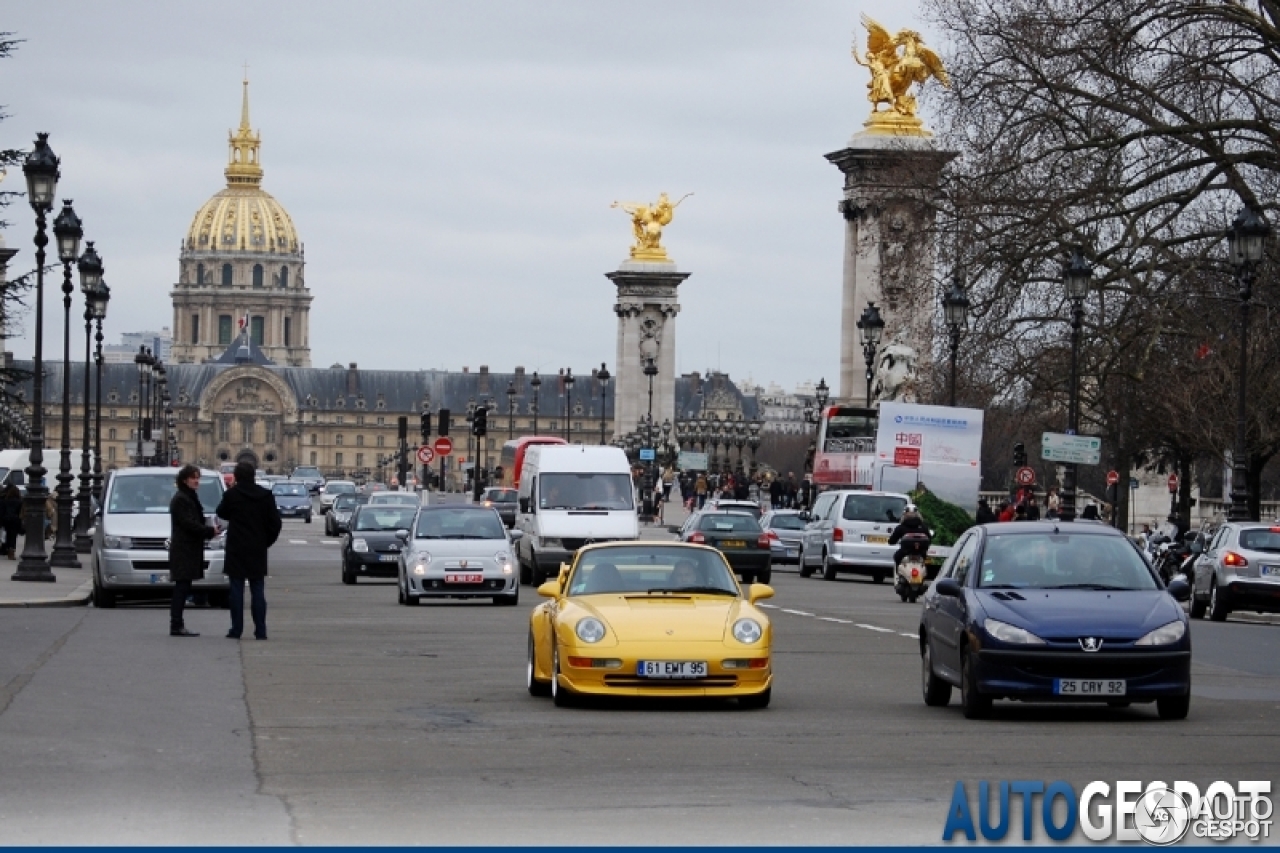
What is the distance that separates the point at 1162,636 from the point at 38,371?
25.9m

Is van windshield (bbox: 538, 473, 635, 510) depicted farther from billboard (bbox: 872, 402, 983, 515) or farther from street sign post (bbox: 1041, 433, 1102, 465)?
billboard (bbox: 872, 402, 983, 515)

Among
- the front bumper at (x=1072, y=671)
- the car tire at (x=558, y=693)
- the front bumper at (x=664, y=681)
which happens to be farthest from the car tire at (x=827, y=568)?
the front bumper at (x=1072, y=671)

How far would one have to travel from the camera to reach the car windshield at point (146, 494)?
32.2 meters

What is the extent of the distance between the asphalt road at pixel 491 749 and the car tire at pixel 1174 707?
0.17 metres

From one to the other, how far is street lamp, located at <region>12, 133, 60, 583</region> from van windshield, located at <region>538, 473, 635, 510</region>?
7.75 metres

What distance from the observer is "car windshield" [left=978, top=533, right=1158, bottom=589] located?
57.2ft

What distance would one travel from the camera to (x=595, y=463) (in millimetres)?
42438

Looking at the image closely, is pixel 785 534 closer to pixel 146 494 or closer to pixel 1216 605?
pixel 1216 605

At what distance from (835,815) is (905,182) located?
39628mm

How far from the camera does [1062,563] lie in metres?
17.6

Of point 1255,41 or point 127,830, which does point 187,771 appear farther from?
point 1255,41

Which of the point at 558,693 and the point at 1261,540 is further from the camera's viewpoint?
the point at 1261,540

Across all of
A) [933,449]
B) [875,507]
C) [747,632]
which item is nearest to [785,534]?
[933,449]

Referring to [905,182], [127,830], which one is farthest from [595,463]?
[127,830]
